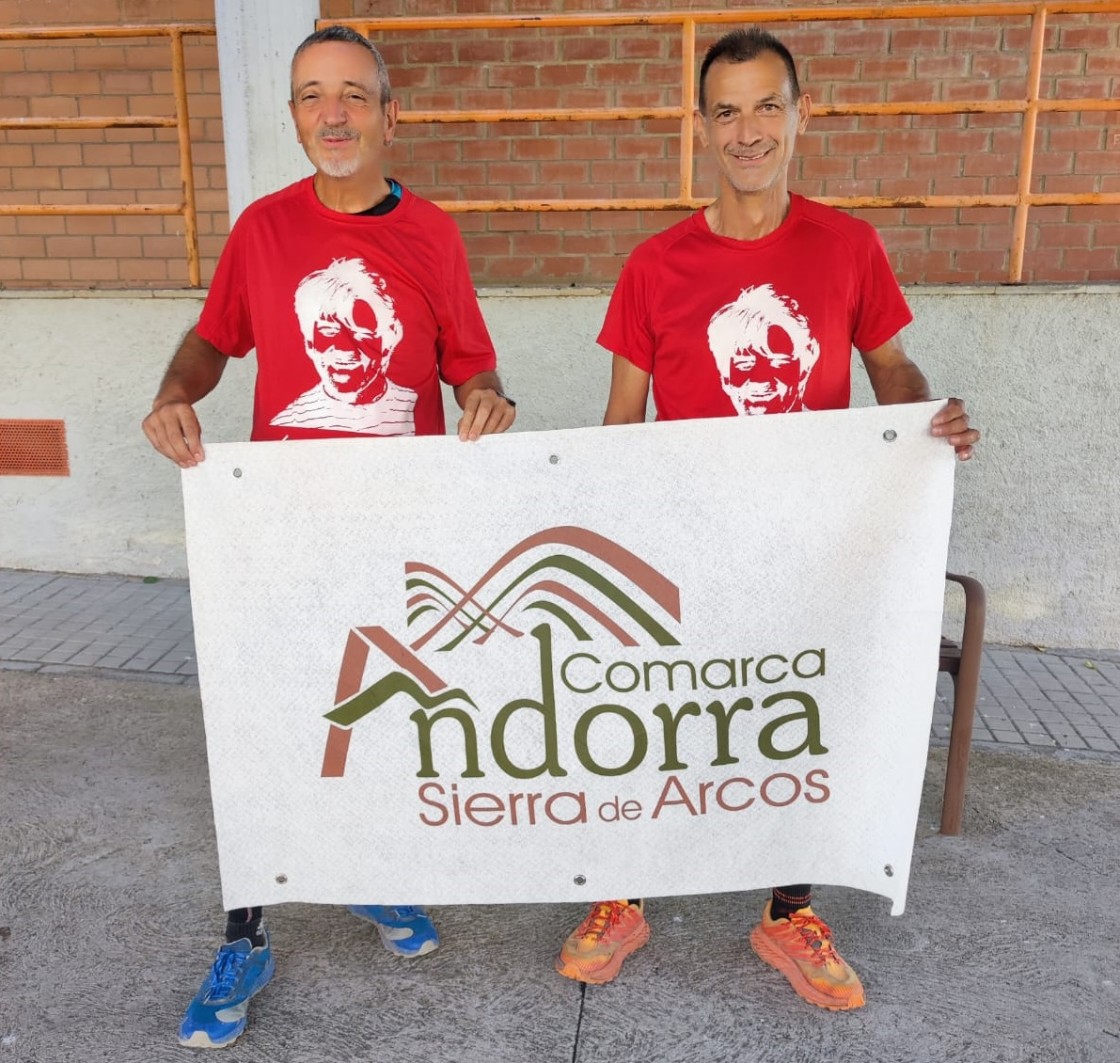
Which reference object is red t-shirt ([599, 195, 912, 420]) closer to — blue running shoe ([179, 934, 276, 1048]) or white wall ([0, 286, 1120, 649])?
blue running shoe ([179, 934, 276, 1048])

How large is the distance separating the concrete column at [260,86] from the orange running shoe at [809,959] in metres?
3.82

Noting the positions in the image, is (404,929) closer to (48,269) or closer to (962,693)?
(962,693)

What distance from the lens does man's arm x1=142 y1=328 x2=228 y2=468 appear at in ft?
7.00

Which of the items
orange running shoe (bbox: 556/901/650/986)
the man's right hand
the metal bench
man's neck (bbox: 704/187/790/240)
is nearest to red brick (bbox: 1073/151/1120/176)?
the metal bench

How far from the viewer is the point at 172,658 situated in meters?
4.37

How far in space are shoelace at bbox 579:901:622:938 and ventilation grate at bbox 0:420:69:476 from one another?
13.3ft

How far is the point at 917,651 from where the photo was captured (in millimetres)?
2287

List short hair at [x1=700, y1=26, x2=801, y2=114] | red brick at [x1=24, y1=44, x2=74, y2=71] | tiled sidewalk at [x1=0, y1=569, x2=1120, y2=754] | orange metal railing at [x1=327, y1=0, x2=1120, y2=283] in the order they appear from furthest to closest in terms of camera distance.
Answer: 1. red brick at [x1=24, y1=44, x2=74, y2=71]
2. orange metal railing at [x1=327, y1=0, x2=1120, y2=283]
3. tiled sidewalk at [x1=0, y1=569, x2=1120, y2=754]
4. short hair at [x1=700, y1=26, x2=801, y2=114]

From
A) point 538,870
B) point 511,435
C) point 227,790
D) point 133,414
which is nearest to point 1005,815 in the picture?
point 538,870

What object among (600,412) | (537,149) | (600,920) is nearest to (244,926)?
(600,920)

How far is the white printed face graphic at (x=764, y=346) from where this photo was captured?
2.26m

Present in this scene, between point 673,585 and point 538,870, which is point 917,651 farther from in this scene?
point 538,870

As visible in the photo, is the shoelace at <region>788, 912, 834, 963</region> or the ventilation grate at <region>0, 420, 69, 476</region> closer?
the shoelace at <region>788, 912, 834, 963</region>

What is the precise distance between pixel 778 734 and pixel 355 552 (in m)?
1.01
